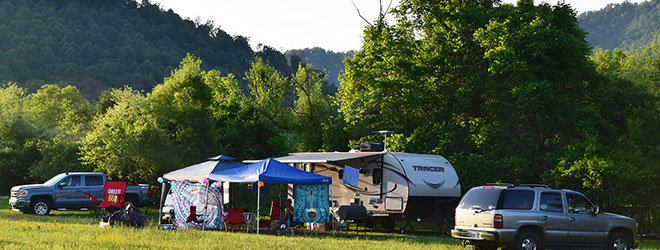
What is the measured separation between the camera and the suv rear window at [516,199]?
16250 mm

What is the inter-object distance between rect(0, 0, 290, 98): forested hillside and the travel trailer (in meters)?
73.8

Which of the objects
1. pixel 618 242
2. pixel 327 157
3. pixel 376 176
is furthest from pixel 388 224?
pixel 618 242

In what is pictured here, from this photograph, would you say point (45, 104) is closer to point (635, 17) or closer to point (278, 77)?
point (278, 77)

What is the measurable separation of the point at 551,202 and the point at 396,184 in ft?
23.4

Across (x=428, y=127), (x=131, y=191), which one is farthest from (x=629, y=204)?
(x=131, y=191)

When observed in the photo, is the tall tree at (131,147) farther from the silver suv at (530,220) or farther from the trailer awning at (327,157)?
the silver suv at (530,220)

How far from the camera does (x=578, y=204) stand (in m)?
17.1

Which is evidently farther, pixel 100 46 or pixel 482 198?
pixel 100 46

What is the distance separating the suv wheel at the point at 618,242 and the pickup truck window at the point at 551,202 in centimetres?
163

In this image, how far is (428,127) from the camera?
94.7 ft

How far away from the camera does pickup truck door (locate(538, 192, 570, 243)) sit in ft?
53.9

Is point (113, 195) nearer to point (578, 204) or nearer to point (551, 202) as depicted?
point (551, 202)

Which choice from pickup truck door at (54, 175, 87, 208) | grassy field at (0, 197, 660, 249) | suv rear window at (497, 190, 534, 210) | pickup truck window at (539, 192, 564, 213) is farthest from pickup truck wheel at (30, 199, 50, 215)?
pickup truck window at (539, 192, 564, 213)

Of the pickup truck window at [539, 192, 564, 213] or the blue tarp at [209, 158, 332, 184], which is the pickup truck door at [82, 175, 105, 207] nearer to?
the blue tarp at [209, 158, 332, 184]
